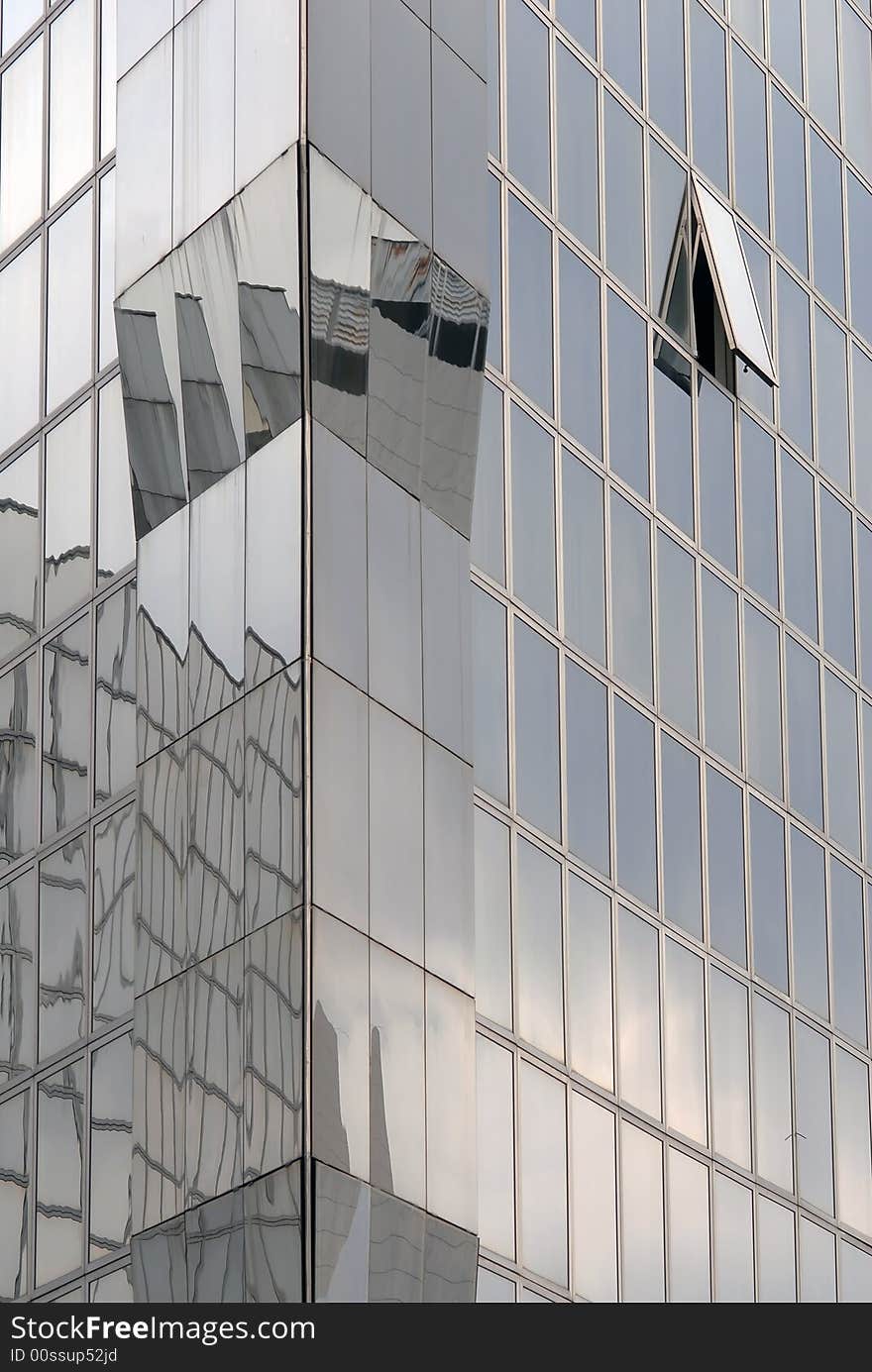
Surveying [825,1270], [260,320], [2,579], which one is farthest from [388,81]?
[825,1270]

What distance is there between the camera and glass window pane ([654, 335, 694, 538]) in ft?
106

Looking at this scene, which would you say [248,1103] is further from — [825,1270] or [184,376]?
[825,1270]

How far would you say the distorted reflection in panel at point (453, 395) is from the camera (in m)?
27.0

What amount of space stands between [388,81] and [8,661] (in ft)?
25.4

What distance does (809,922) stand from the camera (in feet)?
110

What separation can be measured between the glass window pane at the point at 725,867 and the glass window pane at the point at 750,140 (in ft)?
28.2

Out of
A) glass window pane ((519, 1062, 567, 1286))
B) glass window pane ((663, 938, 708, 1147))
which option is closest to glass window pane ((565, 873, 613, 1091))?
glass window pane ((519, 1062, 567, 1286))

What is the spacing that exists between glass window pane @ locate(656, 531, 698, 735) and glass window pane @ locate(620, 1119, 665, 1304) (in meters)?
5.38

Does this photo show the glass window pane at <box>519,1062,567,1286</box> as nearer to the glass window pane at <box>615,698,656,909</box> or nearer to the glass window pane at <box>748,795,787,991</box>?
the glass window pane at <box>615,698,656,909</box>

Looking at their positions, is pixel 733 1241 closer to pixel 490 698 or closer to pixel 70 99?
pixel 490 698

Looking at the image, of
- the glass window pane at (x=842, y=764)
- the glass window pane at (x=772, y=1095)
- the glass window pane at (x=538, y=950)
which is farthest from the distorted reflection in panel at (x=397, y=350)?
the glass window pane at (x=842, y=764)

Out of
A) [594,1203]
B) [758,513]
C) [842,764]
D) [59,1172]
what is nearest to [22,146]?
[758,513]

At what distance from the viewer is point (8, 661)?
29422mm

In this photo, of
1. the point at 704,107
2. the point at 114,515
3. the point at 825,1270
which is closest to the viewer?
the point at 114,515
